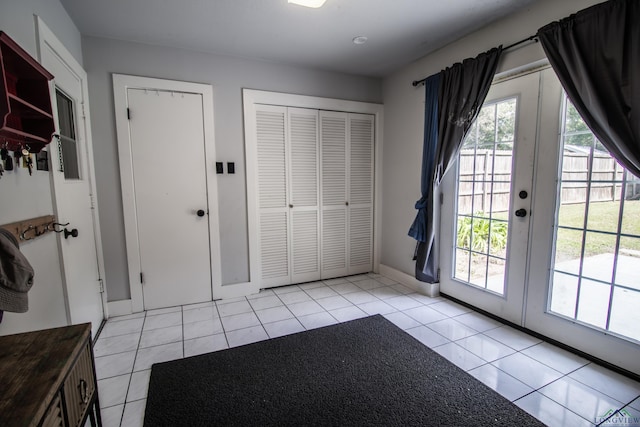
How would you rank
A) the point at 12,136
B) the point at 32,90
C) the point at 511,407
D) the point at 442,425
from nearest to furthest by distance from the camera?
the point at 12,136
the point at 32,90
the point at 442,425
the point at 511,407

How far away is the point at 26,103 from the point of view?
121 cm

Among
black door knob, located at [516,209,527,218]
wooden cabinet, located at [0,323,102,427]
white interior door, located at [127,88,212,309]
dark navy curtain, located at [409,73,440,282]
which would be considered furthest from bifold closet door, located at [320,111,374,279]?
wooden cabinet, located at [0,323,102,427]

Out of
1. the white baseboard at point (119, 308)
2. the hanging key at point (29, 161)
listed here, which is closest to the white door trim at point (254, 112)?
the white baseboard at point (119, 308)

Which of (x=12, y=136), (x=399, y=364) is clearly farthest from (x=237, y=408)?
(x=12, y=136)

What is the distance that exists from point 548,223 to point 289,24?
8.32 ft

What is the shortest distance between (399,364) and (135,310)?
97.0 inches

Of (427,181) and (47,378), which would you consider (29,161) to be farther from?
(427,181)

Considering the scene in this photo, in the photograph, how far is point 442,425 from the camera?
156 cm

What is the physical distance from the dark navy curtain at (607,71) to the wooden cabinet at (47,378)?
2.76 meters

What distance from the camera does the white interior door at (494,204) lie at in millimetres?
2383

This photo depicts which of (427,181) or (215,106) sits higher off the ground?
(215,106)

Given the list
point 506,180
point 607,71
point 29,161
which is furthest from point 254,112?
point 607,71

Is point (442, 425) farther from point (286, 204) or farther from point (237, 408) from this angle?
point (286, 204)

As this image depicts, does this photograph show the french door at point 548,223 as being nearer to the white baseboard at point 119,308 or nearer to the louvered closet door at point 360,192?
the louvered closet door at point 360,192
